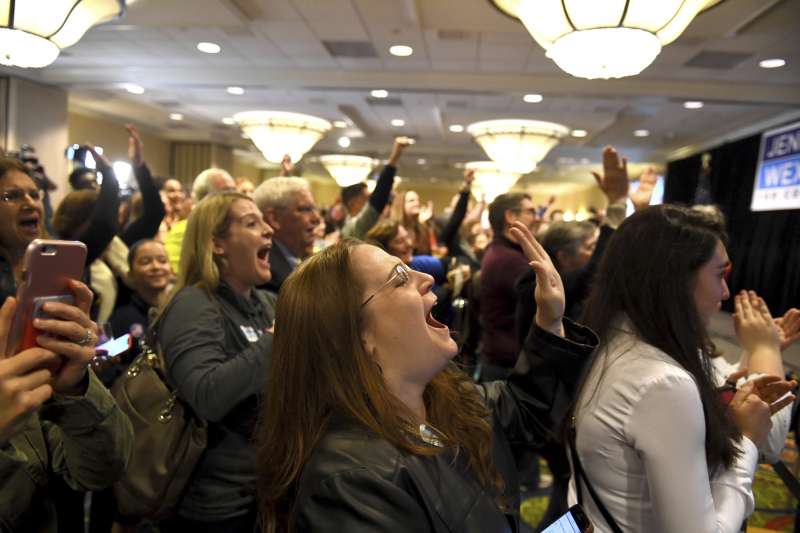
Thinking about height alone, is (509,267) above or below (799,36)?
below

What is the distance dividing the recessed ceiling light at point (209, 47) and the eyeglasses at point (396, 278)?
6.24m

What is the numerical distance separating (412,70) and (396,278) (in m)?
6.71

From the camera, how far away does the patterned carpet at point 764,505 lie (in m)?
3.12

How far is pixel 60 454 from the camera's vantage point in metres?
1.20

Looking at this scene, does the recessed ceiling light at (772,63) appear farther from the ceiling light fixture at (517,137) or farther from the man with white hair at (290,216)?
the man with white hair at (290,216)

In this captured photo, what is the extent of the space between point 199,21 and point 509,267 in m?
4.18

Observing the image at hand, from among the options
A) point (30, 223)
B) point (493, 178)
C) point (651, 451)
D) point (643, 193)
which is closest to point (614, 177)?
point (643, 193)

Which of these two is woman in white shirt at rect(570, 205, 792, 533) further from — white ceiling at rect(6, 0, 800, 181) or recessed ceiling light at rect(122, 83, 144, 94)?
recessed ceiling light at rect(122, 83, 144, 94)

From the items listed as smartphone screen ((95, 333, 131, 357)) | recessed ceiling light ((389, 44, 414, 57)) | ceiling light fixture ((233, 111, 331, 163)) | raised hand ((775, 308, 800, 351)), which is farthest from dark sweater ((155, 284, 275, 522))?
recessed ceiling light ((389, 44, 414, 57))

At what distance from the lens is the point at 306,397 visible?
3.35 ft

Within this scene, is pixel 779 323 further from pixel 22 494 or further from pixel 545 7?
pixel 22 494

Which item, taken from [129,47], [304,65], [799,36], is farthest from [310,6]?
[799,36]

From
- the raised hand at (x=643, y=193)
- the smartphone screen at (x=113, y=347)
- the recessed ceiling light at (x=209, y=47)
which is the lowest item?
the smartphone screen at (x=113, y=347)

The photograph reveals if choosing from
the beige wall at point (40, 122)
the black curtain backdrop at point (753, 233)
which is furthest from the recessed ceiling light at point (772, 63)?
the beige wall at point (40, 122)
